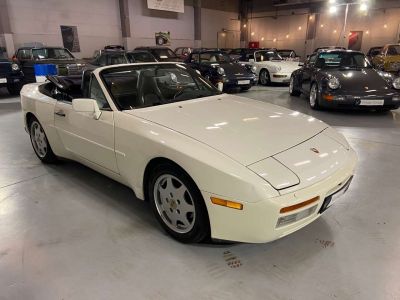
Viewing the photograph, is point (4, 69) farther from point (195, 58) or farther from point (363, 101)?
point (363, 101)

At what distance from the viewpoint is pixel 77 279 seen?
1.77 meters

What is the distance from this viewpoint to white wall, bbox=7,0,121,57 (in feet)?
41.9

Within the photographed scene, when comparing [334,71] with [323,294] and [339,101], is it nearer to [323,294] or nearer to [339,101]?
[339,101]

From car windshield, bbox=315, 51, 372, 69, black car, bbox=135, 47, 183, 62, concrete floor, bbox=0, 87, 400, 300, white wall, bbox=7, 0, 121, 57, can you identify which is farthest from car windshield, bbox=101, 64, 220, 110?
white wall, bbox=7, 0, 121, 57

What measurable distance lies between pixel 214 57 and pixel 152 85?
22.2 ft

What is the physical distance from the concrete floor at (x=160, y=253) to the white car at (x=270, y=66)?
737 cm

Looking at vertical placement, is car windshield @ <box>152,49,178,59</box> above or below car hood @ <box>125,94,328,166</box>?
above

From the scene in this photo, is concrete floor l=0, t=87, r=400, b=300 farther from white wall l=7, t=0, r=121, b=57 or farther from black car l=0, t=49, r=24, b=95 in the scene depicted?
white wall l=7, t=0, r=121, b=57

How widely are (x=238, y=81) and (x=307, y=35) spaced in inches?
609

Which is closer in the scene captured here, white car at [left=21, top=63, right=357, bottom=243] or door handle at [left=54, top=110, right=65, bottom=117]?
white car at [left=21, top=63, right=357, bottom=243]

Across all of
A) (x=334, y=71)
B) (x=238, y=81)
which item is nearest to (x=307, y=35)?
(x=238, y=81)

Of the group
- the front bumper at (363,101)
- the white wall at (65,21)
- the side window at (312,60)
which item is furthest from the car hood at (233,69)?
the white wall at (65,21)

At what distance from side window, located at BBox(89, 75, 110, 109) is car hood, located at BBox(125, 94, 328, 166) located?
32 centimetres

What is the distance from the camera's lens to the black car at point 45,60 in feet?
28.2
